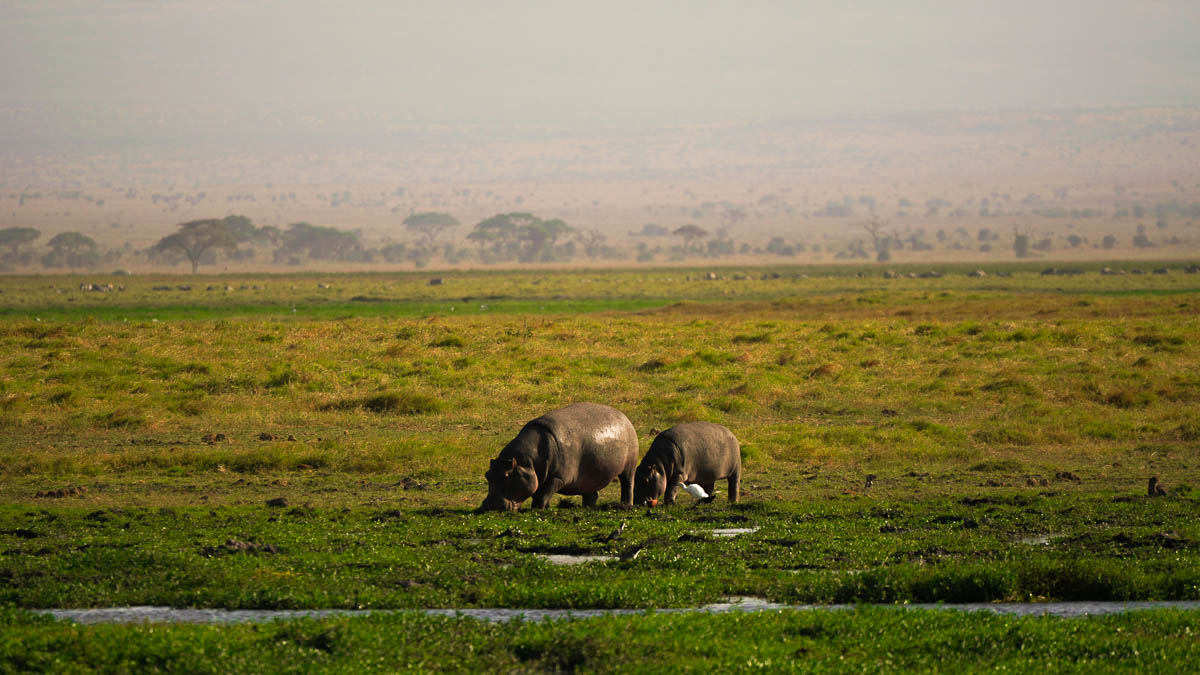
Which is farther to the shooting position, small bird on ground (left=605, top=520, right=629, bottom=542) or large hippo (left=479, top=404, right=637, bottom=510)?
large hippo (left=479, top=404, right=637, bottom=510)

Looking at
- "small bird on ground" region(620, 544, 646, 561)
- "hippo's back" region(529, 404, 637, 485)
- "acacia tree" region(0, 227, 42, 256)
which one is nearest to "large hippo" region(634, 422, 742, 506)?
"hippo's back" region(529, 404, 637, 485)

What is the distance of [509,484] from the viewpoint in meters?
19.4

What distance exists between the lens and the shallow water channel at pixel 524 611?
13.4m

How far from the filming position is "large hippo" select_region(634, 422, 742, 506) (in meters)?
21.0

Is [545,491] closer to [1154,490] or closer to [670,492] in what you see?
[670,492]

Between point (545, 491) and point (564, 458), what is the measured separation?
609 millimetres

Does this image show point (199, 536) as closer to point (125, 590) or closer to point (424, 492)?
point (125, 590)

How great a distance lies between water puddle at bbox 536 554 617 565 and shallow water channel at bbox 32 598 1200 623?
5.42 ft

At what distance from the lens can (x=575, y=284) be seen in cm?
12088

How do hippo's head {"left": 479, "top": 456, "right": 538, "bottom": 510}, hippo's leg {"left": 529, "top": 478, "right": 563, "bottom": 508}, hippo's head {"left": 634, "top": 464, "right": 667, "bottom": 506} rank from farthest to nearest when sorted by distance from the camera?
hippo's head {"left": 634, "top": 464, "right": 667, "bottom": 506} → hippo's leg {"left": 529, "top": 478, "right": 563, "bottom": 508} → hippo's head {"left": 479, "top": 456, "right": 538, "bottom": 510}

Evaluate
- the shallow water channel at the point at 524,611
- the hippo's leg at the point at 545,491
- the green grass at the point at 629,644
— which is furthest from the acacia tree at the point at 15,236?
the green grass at the point at 629,644

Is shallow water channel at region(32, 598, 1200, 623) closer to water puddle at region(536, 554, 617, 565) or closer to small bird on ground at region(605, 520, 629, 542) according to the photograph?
water puddle at region(536, 554, 617, 565)

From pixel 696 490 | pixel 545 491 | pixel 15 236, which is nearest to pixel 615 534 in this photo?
pixel 545 491

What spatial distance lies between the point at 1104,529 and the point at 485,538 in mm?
8702
